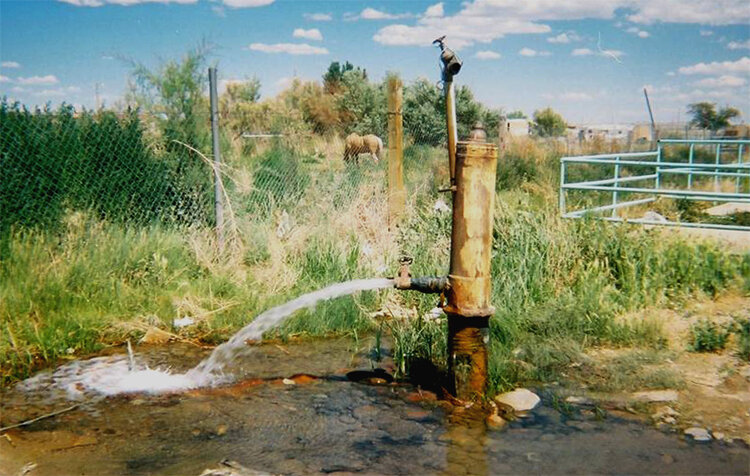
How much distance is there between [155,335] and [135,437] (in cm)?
174

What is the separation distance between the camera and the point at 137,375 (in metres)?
4.49

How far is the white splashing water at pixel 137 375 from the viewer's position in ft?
14.0

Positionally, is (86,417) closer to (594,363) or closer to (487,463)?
(487,463)

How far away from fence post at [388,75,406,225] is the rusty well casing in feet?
13.6

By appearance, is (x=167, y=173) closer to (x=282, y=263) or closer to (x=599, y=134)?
(x=282, y=263)

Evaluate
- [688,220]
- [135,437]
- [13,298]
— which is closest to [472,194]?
[135,437]

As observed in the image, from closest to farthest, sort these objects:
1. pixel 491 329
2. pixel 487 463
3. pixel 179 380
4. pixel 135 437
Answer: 1. pixel 487 463
2. pixel 135 437
3. pixel 179 380
4. pixel 491 329

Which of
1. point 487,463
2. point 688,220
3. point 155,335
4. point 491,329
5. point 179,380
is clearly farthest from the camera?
point 688,220

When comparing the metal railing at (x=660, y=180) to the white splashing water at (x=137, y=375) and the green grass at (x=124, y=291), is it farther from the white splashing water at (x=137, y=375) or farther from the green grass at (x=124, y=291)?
the white splashing water at (x=137, y=375)

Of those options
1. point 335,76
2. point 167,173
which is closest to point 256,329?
point 167,173

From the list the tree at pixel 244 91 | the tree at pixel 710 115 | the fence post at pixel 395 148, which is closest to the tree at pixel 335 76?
the tree at pixel 244 91

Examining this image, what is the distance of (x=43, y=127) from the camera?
6418 mm

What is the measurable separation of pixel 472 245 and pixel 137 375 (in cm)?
244

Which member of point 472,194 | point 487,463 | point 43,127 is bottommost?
point 487,463
